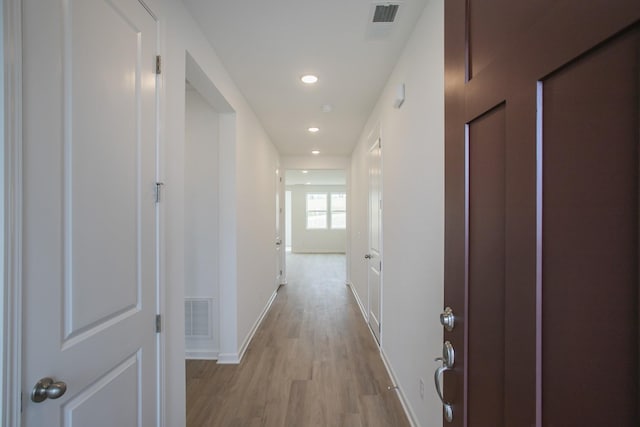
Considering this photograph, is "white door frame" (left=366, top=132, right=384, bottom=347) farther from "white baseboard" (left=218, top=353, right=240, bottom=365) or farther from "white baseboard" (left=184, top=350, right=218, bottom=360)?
"white baseboard" (left=184, top=350, right=218, bottom=360)

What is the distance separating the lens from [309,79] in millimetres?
2771

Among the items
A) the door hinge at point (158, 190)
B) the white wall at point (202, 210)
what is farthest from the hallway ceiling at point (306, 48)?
the door hinge at point (158, 190)

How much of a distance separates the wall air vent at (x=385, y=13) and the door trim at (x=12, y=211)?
157 centimetres

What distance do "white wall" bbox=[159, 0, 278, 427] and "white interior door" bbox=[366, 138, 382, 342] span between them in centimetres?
136

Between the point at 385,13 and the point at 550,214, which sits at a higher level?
the point at 385,13

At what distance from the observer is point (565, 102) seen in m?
0.53

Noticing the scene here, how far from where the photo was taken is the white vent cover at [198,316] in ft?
10.0

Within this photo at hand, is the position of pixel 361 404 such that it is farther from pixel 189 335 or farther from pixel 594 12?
pixel 594 12

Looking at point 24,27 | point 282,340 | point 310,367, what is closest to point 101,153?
point 24,27

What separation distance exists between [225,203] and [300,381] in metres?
1.65

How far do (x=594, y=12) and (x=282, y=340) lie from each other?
12.0ft

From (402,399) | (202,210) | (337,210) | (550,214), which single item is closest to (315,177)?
(337,210)

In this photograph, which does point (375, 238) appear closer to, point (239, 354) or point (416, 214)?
point (416, 214)

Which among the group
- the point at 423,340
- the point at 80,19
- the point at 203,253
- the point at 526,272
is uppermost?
the point at 80,19
